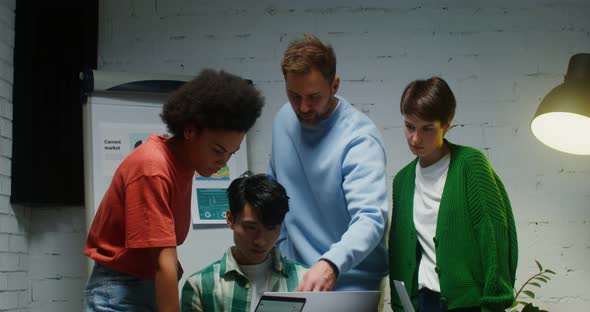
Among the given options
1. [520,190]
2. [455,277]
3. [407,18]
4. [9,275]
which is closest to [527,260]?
[520,190]

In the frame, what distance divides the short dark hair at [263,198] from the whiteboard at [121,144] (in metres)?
1.05

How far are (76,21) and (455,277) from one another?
200cm

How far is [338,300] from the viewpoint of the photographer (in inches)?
51.9

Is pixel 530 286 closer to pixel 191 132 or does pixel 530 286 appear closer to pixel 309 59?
pixel 309 59

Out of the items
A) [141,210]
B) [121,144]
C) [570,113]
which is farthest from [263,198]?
[121,144]

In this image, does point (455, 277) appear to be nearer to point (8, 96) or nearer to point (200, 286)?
point (200, 286)

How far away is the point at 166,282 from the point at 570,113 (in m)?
1.21

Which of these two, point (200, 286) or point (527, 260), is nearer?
point (200, 286)

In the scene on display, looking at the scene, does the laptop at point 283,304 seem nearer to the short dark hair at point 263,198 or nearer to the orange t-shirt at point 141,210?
the orange t-shirt at point 141,210

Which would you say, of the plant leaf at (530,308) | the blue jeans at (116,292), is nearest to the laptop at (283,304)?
the blue jeans at (116,292)

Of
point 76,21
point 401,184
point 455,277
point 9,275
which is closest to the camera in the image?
point 455,277

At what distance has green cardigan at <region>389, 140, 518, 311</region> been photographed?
1856 mm

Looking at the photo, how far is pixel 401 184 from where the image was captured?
6.97 feet

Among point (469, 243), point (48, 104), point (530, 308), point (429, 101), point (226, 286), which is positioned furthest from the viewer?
point (48, 104)
